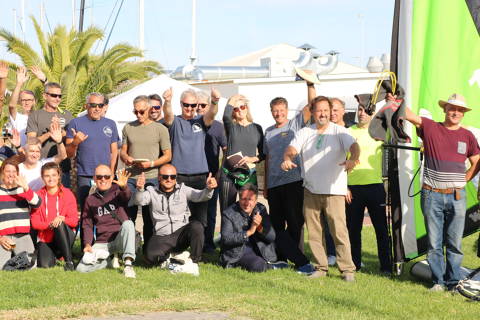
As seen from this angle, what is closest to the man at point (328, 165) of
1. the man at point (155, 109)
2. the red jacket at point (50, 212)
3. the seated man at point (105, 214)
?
the seated man at point (105, 214)

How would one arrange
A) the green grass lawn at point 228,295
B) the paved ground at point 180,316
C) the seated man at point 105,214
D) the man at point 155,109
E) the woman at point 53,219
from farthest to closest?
the man at point 155,109 < the woman at point 53,219 < the seated man at point 105,214 < the green grass lawn at point 228,295 < the paved ground at point 180,316

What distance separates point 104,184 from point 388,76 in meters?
3.28

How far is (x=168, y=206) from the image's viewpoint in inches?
316

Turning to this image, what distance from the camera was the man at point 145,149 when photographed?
8.29 metres

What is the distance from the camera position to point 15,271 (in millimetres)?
7746

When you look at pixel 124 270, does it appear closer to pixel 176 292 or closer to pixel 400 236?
pixel 176 292

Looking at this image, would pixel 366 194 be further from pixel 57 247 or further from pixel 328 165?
pixel 57 247

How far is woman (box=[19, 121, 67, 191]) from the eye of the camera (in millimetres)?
8281

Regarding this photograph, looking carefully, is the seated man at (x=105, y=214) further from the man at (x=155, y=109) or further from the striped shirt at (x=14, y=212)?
the man at (x=155, y=109)

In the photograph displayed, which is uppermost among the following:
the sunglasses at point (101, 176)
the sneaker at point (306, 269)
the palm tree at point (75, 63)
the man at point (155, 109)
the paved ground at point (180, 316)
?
the palm tree at point (75, 63)

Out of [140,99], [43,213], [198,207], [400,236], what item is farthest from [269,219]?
[43,213]

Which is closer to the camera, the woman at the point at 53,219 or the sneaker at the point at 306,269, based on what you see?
the sneaker at the point at 306,269

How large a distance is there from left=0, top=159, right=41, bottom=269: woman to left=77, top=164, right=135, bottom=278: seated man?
0.60 meters

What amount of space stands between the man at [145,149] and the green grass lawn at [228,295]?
104cm
